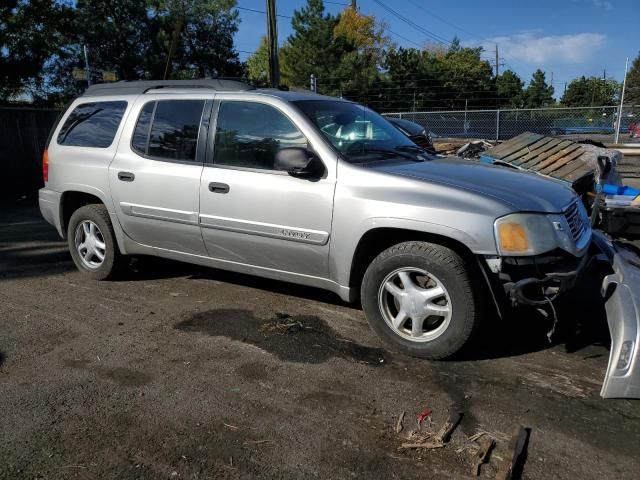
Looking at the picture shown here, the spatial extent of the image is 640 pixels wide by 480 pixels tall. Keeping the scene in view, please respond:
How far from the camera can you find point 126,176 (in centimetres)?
481

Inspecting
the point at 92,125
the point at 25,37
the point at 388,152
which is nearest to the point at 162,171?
the point at 92,125

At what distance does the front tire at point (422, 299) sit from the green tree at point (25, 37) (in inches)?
789

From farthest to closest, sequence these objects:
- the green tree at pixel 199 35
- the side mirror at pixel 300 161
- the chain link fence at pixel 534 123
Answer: the green tree at pixel 199 35, the chain link fence at pixel 534 123, the side mirror at pixel 300 161

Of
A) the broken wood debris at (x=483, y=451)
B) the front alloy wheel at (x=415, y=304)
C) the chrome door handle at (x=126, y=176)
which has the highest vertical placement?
the chrome door handle at (x=126, y=176)

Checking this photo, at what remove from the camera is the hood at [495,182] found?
11.2 feet

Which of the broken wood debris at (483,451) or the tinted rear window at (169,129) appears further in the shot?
the tinted rear window at (169,129)

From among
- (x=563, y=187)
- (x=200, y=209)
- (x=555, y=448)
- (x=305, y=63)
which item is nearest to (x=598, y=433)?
(x=555, y=448)

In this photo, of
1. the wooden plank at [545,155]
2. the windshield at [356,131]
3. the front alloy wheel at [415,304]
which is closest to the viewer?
the front alloy wheel at [415,304]

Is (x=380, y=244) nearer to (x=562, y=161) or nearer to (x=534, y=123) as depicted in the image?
(x=562, y=161)

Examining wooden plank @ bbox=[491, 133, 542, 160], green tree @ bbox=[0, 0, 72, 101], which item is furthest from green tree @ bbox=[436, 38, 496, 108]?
wooden plank @ bbox=[491, 133, 542, 160]

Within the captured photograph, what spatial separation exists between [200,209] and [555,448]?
304 centimetres

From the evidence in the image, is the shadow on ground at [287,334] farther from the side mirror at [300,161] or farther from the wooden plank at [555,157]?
the wooden plank at [555,157]

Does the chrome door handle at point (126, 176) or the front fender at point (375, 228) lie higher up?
the chrome door handle at point (126, 176)

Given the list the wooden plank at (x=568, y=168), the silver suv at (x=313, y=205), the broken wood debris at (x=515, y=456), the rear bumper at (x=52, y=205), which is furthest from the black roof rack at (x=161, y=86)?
the wooden plank at (x=568, y=168)
